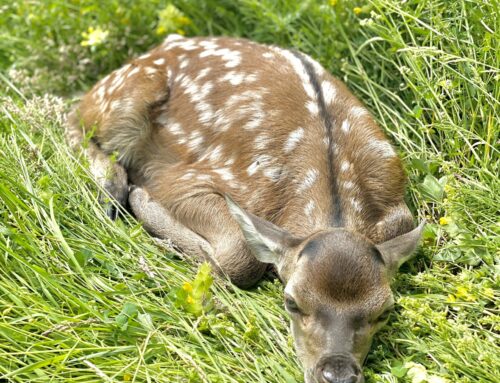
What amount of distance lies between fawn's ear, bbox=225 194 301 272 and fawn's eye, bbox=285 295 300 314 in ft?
1.05

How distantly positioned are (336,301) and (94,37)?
13.1 feet

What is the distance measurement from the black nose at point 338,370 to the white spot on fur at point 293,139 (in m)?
1.79

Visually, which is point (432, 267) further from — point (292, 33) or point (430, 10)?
point (292, 33)

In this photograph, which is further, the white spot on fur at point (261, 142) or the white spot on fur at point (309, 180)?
the white spot on fur at point (261, 142)

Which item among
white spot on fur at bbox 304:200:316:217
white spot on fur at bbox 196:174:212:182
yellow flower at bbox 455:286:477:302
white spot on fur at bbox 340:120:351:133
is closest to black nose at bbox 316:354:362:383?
yellow flower at bbox 455:286:477:302

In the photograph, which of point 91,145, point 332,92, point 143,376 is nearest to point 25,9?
point 91,145

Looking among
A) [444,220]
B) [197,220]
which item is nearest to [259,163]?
[197,220]

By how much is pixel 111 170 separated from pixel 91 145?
0.45m

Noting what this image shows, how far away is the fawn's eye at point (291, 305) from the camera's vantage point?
4.70 metres

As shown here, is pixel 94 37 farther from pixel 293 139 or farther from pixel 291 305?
pixel 291 305

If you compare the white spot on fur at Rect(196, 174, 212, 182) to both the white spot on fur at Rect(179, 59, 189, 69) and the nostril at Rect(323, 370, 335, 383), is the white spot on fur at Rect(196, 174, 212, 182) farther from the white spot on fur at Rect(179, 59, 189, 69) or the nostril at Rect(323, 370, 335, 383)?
the nostril at Rect(323, 370, 335, 383)

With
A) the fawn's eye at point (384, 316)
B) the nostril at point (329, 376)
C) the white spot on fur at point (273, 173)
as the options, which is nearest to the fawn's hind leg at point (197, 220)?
the white spot on fur at point (273, 173)

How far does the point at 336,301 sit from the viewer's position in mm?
4523

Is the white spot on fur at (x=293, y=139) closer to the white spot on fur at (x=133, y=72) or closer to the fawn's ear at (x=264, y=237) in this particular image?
the fawn's ear at (x=264, y=237)
